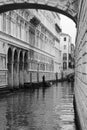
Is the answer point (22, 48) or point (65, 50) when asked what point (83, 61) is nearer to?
point (22, 48)

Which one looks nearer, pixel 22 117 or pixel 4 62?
pixel 22 117

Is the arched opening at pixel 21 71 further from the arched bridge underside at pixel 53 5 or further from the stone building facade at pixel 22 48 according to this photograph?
the arched bridge underside at pixel 53 5

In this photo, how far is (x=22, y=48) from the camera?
4106cm

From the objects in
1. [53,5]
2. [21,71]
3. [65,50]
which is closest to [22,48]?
[21,71]

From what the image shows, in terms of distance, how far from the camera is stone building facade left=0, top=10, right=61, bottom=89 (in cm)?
3297

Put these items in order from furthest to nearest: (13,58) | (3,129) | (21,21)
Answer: (21,21), (13,58), (3,129)

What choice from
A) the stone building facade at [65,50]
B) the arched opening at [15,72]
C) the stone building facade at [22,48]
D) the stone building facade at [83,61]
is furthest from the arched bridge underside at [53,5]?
the stone building facade at [65,50]

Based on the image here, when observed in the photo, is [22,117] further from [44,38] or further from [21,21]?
[44,38]

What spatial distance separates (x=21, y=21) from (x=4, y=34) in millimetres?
8265

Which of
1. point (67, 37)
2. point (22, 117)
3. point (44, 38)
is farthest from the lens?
point (67, 37)

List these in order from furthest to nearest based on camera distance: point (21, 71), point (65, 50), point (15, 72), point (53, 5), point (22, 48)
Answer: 1. point (65, 50)
2. point (21, 71)
3. point (22, 48)
4. point (15, 72)
5. point (53, 5)

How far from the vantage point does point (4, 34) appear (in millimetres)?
32500

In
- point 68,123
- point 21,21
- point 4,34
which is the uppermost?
point 21,21

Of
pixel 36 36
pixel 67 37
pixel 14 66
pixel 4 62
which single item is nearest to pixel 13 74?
pixel 14 66
